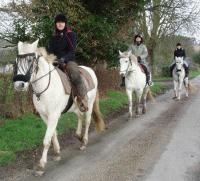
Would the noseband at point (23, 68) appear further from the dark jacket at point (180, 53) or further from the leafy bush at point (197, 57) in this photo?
the leafy bush at point (197, 57)

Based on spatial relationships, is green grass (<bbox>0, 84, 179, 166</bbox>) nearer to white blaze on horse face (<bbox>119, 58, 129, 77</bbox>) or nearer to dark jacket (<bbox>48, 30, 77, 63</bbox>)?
dark jacket (<bbox>48, 30, 77, 63</bbox>)

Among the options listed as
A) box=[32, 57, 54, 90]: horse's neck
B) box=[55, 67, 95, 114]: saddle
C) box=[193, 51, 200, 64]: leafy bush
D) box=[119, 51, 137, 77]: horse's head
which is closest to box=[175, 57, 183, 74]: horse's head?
box=[119, 51, 137, 77]: horse's head

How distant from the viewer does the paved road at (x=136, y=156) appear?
3.48 meters

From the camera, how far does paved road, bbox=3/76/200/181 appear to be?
348 centimetres

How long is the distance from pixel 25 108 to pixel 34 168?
3.22 metres

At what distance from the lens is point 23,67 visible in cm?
302

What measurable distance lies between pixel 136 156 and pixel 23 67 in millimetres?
2876

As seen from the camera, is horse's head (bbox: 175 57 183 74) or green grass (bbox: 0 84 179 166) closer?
green grass (bbox: 0 84 179 166)

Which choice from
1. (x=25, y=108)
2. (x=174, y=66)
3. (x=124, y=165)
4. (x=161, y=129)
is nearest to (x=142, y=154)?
(x=124, y=165)

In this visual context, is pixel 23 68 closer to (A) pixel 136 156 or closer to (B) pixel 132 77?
(A) pixel 136 156

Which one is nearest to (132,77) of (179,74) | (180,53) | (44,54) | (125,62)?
(125,62)

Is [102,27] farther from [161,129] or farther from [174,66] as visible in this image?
[174,66]

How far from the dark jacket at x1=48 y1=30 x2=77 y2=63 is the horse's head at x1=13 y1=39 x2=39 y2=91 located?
97 cm

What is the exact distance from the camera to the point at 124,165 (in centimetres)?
384
